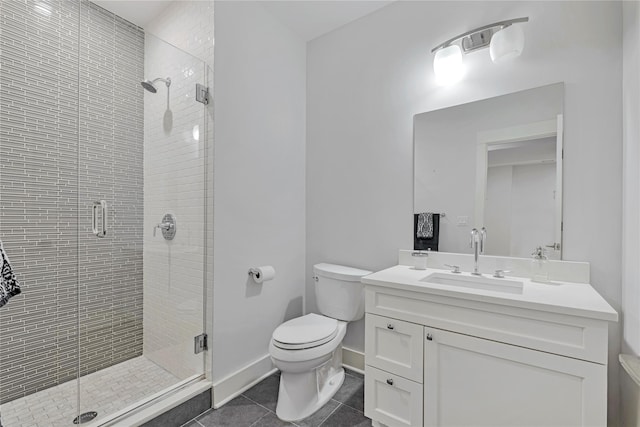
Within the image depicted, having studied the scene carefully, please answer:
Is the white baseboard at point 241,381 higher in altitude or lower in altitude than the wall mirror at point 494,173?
lower

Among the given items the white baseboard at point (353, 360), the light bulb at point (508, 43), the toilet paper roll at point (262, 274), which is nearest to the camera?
the light bulb at point (508, 43)

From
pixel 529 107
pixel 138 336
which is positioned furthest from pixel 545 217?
pixel 138 336

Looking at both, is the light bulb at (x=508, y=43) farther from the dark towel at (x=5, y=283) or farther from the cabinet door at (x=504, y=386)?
the dark towel at (x=5, y=283)

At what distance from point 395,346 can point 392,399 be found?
27 cm

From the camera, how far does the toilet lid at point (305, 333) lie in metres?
1.62

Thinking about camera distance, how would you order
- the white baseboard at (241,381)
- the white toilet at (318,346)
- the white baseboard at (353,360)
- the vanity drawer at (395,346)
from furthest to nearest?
the white baseboard at (353,360)
the white baseboard at (241,381)
the white toilet at (318,346)
the vanity drawer at (395,346)

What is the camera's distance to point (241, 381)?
1896 millimetres

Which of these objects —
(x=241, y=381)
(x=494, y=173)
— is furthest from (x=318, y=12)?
(x=241, y=381)

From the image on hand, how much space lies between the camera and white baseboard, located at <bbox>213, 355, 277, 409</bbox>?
1.76 m

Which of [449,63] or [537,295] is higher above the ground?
[449,63]

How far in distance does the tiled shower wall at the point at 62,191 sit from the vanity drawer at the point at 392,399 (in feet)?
4.73

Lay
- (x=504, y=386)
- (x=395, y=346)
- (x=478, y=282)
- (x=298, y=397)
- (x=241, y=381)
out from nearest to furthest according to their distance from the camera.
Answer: (x=504, y=386), (x=395, y=346), (x=478, y=282), (x=298, y=397), (x=241, y=381)

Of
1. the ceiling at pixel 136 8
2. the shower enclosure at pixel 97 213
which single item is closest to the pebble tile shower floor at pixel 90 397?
the shower enclosure at pixel 97 213

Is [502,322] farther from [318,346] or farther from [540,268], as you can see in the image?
[318,346]
